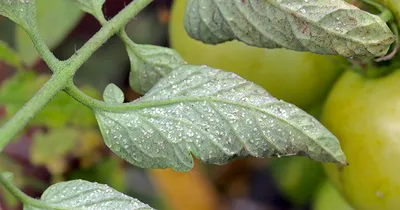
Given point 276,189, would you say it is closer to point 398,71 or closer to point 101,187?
point 398,71

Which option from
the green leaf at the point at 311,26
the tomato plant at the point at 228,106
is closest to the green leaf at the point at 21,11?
the tomato plant at the point at 228,106

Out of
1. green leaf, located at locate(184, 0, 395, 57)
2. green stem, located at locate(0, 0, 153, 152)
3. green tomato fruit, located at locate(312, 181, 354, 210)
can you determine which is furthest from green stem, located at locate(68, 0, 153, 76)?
green tomato fruit, located at locate(312, 181, 354, 210)

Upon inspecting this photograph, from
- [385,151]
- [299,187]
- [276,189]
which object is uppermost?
[385,151]

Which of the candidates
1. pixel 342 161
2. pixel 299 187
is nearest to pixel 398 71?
pixel 342 161

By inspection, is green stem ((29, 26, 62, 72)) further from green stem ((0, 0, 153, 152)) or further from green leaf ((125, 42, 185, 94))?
green leaf ((125, 42, 185, 94))

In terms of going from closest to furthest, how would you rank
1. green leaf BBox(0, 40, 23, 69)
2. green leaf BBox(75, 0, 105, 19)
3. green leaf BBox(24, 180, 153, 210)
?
green leaf BBox(24, 180, 153, 210) → green leaf BBox(75, 0, 105, 19) → green leaf BBox(0, 40, 23, 69)

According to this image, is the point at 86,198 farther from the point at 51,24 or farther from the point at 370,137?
the point at 51,24
